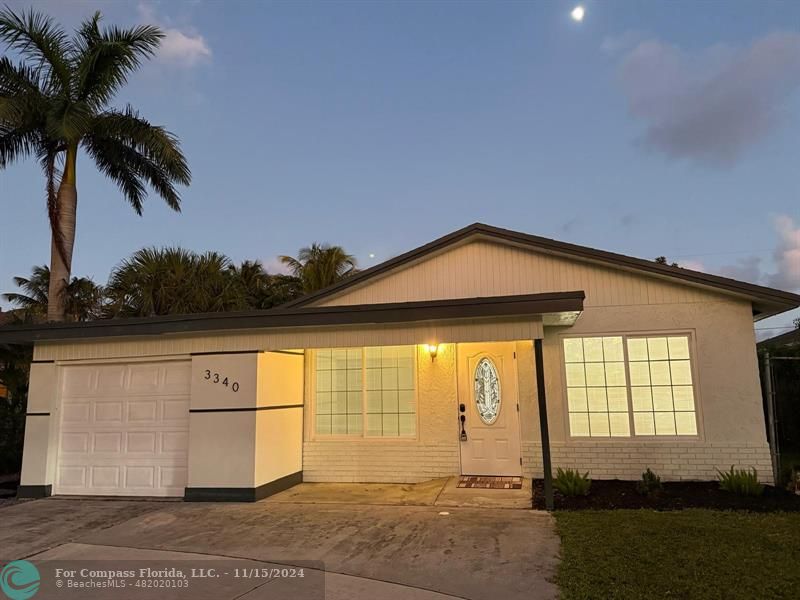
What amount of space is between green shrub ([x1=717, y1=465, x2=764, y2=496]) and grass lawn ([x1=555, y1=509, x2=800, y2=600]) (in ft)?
2.78

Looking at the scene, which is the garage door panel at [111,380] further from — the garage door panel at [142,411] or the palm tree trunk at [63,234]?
the palm tree trunk at [63,234]

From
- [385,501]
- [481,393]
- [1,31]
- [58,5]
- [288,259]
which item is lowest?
[385,501]

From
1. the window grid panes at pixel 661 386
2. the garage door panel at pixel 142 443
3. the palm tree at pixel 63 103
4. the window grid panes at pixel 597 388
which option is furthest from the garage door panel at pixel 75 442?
the window grid panes at pixel 661 386

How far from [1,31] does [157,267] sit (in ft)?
19.1

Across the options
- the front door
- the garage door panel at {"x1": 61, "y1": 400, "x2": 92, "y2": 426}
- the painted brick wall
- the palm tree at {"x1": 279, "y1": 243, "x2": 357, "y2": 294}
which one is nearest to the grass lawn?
the painted brick wall

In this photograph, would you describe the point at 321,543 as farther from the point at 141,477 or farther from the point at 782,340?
the point at 782,340

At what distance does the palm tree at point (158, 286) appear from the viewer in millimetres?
12969

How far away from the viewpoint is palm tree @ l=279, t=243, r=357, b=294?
1880 centimetres

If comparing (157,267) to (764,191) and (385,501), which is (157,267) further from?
(764,191)

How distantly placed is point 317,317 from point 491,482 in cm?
388

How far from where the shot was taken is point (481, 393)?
887 centimetres

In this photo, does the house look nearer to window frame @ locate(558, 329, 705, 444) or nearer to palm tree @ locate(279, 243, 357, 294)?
window frame @ locate(558, 329, 705, 444)

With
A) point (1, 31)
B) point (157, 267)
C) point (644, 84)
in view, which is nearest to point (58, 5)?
point (1, 31)

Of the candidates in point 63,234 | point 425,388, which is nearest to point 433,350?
point 425,388
